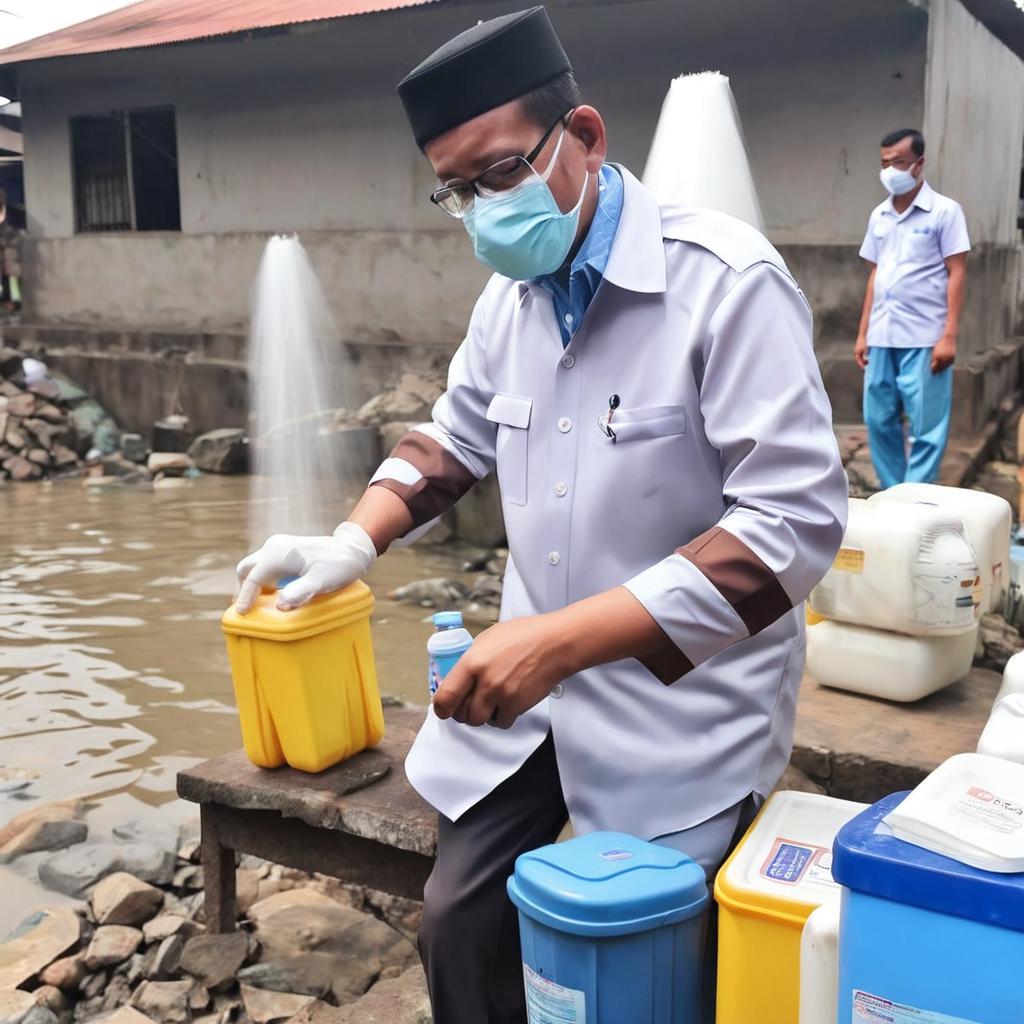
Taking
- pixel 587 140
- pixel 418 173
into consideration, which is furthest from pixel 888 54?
pixel 587 140

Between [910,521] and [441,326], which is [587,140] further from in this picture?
[441,326]

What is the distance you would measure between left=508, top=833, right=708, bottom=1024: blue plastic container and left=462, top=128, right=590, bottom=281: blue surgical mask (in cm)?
96

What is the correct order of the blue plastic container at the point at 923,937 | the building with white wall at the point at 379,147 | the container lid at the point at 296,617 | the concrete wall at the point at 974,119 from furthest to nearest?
the building with white wall at the point at 379,147
the concrete wall at the point at 974,119
the container lid at the point at 296,617
the blue plastic container at the point at 923,937

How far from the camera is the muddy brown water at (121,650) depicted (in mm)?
4344

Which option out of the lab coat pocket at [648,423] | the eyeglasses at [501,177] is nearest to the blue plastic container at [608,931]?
the lab coat pocket at [648,423]

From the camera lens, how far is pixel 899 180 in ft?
19.6

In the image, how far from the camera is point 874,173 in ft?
29.4

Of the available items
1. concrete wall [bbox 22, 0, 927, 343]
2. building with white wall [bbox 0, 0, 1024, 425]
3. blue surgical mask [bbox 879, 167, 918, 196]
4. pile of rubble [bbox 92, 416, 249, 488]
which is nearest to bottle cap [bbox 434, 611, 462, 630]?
blue surgical mask [bbox 879, 167, 918, 196]

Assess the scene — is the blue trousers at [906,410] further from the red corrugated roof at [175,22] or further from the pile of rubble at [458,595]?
the red corrugated roof at [175,22]

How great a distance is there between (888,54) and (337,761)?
784 centimetres

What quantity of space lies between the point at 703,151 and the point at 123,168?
7795 mm

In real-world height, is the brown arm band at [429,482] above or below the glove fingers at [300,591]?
above

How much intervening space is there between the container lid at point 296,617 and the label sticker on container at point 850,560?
1.29 metres

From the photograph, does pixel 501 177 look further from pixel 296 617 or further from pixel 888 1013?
pixel 888 1013
